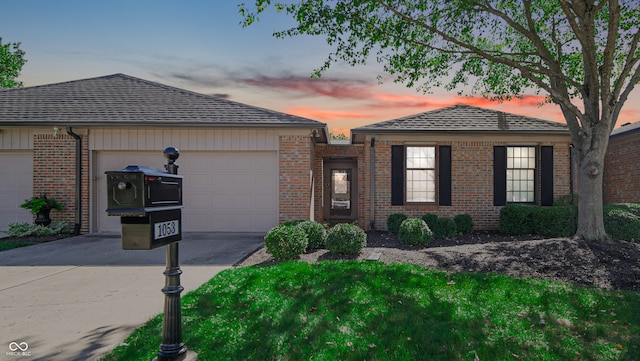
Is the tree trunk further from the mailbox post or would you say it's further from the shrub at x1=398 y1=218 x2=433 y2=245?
the mailbox post

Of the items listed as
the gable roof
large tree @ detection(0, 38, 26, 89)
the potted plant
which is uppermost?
large tree @ detection(0, 38, 26, 89)

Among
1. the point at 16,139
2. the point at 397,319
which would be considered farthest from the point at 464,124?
the point at 16,139

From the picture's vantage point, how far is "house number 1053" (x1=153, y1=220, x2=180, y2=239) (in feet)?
8.86

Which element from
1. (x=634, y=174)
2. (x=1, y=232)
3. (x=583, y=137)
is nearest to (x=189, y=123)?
(x=1, y=232)

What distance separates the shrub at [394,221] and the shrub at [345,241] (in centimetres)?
404

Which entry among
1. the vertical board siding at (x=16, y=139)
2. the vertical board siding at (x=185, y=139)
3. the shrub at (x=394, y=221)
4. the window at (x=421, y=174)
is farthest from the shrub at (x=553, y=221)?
the vertical board siding at (x=16, y=139)

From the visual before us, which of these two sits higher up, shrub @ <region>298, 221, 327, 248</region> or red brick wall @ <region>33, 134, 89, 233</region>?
red brick wall @ <region>33, 134, 89, 233</region>

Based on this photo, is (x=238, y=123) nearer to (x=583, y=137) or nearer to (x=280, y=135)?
(x=280, y=135)

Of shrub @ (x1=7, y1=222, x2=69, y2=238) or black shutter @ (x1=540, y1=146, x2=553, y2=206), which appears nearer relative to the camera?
shrub @ (x1=7, y1=222, x2=69, y2=238)

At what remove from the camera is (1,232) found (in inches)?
422

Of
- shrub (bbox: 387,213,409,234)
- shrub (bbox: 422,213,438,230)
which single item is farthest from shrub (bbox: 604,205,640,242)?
shrub (bbox: 387,213,409,234)

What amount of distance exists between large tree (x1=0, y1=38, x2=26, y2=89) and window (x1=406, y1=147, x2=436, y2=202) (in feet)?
82.9

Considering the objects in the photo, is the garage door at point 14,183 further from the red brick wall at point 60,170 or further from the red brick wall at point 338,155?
the red brick wall at point 338,155

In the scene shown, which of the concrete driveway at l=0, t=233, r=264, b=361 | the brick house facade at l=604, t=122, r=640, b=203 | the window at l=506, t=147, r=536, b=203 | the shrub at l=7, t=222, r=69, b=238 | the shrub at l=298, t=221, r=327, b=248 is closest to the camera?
the concrete driveway at l=0, t=233, r=264, b=361
